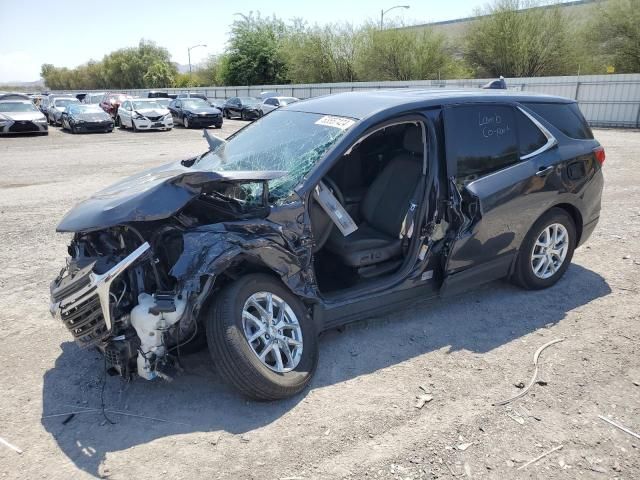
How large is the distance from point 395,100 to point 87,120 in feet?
69.4

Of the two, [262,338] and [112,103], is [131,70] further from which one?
[262,338]

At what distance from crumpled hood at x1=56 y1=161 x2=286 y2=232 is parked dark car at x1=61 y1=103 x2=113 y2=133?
68.9 ft

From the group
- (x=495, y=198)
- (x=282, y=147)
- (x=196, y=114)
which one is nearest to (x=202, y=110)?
(x=196, y=114)

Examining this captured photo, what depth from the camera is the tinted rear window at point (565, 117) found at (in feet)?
14.8

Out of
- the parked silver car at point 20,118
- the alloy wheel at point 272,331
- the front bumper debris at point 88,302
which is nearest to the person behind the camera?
the front bumper debris at point 88,302

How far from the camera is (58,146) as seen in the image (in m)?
17.1

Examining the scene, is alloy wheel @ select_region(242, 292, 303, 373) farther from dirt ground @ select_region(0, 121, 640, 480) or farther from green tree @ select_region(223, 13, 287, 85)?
green tree @ select_region(223, 13, 287, 85)

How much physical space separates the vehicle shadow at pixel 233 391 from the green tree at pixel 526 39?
3224cm

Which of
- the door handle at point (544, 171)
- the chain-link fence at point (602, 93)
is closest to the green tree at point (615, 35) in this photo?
the chain-link fence at point (602, 93)

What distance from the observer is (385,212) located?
14.1 feet

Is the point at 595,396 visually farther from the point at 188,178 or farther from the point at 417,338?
the point at 188,178

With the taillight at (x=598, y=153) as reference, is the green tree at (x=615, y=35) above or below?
above

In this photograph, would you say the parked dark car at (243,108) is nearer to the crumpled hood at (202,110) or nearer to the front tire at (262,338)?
the crumpled hood at (202,110)

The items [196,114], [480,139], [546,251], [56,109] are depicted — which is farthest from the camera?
[56,109]
